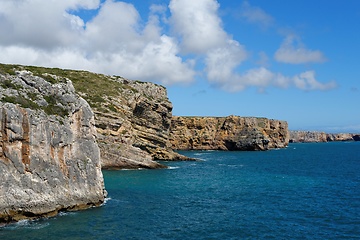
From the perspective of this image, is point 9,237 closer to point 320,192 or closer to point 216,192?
point 216,192

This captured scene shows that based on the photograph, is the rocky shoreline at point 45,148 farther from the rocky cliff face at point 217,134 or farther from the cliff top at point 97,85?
the rocky cliff face at point 217,134

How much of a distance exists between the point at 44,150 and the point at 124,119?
52.8 meters

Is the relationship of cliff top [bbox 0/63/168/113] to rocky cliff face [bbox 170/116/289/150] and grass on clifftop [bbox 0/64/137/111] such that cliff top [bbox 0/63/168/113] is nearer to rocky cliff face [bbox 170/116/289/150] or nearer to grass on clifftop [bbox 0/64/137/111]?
grass on clifftop [bbox 0/64/137/111]

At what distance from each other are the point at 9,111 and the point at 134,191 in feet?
81.0

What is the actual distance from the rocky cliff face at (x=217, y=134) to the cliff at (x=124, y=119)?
51.5m

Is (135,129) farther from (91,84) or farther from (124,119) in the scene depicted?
(91,84)

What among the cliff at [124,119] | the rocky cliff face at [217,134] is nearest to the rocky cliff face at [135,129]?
the cliff at [124,119]

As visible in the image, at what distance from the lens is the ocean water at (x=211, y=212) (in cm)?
3375

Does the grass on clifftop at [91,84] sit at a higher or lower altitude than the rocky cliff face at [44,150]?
higher

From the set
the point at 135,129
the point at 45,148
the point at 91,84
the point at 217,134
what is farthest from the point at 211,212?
the point at 217,134

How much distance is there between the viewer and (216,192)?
5666 centimetres

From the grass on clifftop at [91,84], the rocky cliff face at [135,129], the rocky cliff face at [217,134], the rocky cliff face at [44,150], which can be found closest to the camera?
the rocky cliff face at [44,150]

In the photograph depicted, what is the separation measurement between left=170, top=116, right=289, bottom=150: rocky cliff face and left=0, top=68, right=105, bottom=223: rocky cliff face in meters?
127

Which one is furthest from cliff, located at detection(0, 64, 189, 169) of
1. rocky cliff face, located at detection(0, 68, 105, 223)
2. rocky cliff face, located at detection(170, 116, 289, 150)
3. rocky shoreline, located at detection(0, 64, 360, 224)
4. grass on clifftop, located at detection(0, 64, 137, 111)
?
rocky cliff face, located at detection(170, 116, 289, 150)
